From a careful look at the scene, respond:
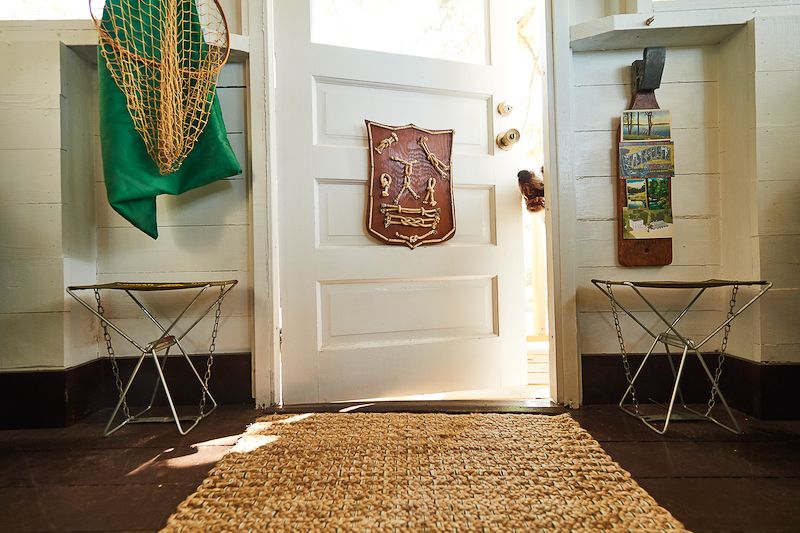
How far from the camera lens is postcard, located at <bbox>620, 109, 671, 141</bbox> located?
1.67 m

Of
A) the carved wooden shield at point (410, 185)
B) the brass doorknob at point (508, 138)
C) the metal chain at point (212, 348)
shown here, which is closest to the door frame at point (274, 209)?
the metal chain at point (212, 348)

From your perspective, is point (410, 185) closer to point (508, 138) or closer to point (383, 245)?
point (383, 245)

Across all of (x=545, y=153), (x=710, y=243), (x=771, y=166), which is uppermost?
(x=545, y=153)

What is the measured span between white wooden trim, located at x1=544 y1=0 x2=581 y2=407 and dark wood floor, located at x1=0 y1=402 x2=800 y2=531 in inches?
6.8

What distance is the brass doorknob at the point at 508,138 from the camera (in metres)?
1.91

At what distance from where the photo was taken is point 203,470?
3.85 feet

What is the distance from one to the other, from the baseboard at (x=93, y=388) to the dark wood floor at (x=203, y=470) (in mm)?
60

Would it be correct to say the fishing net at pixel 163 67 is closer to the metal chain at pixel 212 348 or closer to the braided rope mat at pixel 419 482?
the metal chain at pixel 212 348

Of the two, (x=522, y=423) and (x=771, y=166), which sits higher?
(x=771, y=166)

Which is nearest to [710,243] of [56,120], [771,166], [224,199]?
[771,166]

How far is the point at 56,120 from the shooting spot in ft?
5.03

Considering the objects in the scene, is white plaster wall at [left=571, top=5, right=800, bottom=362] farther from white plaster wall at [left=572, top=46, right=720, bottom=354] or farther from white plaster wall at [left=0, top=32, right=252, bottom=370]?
white plaster wall at [left=0, top=32, right=252, bottom=370]

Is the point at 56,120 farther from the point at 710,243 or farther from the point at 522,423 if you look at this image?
the point at 710,243

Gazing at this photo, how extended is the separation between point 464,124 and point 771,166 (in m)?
1.16
